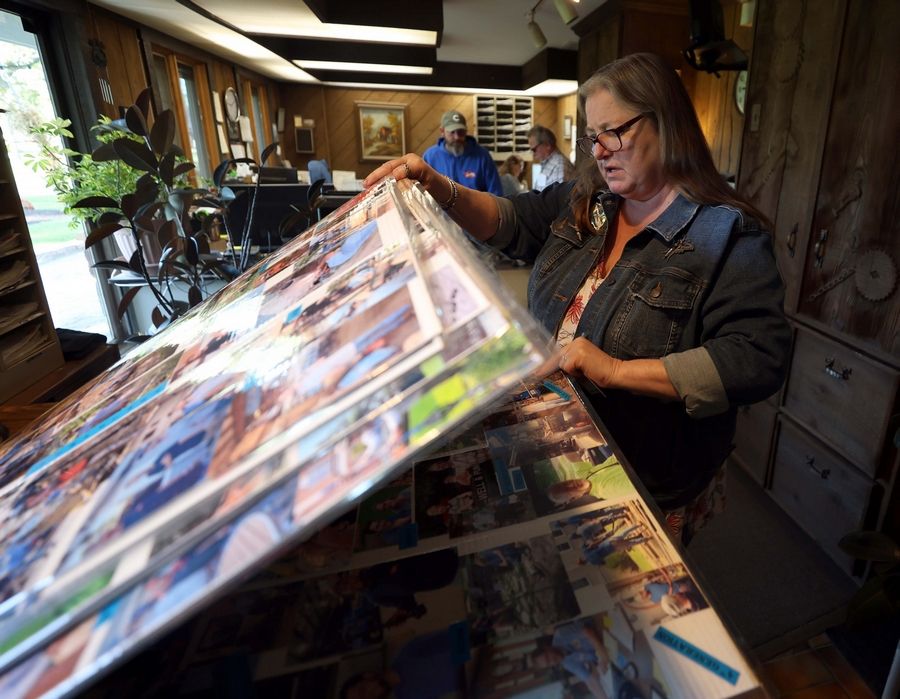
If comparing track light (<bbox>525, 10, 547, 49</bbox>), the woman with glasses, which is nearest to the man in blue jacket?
track light (<bbox>525, 10, 547, 49</bbox>)

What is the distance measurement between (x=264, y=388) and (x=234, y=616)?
0.94ft

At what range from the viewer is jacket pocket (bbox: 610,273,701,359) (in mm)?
865

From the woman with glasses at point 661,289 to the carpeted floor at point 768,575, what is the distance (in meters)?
1.03

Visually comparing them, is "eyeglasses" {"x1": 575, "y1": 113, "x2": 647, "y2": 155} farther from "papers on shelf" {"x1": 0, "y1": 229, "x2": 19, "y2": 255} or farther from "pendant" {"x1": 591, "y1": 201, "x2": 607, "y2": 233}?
"papers on shelf" {"x1": 0, "y1": 229, "x2": 19, "y2": 255}

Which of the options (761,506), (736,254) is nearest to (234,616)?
(736,254)

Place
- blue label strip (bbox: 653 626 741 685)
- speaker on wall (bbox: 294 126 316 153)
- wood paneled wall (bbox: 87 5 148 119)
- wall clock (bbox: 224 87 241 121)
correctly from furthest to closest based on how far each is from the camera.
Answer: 1. speaker on wall (bbox: 294 126 316 153)
2. wall clock (bbox: 224 87 241 121)
3. wood paneled wall (bbox: 87 5 148 119)
4. blue label strip (bbox: 653 626 741 685)

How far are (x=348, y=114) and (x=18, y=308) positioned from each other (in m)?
7.27

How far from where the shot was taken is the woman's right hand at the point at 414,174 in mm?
1042

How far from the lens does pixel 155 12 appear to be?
334 cm

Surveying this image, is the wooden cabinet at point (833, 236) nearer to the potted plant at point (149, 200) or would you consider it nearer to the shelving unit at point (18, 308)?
the potted plant at point (149, 200)

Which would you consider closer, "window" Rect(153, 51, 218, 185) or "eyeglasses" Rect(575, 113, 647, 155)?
"eyeglasses" Rect(575, 113, 647, 155)

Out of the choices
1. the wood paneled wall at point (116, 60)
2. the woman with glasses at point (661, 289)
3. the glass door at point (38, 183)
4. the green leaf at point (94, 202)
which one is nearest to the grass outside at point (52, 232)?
the glass door at point (38, 183)

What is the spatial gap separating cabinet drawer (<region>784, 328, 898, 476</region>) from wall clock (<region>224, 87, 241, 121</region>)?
5.43m

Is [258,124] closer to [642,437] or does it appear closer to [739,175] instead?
[739,175]
